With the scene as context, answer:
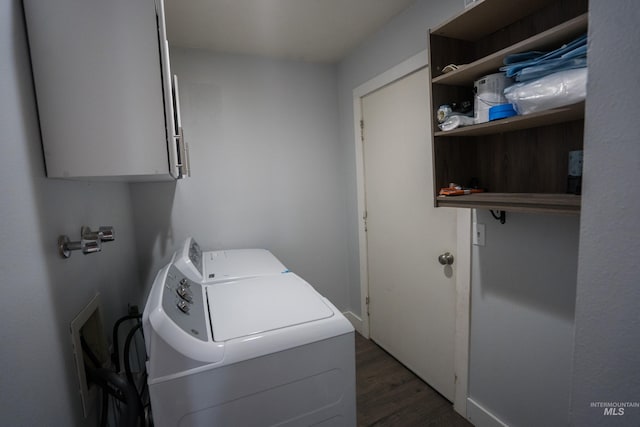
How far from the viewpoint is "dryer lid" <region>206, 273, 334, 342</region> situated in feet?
3.20

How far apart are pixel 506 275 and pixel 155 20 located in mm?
1748

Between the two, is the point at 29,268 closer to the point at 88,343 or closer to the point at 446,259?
the point at 88,343

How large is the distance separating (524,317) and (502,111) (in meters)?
0.95

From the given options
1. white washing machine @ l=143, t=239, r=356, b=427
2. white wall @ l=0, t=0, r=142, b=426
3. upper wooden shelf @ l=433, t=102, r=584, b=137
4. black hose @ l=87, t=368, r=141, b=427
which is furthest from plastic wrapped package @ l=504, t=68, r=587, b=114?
black hose @ l=87, t=368, r=141, b=427

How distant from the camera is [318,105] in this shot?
2496 mm

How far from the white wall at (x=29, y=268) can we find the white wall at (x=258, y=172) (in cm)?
119

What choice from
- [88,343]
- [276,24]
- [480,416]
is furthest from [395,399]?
[276,24]

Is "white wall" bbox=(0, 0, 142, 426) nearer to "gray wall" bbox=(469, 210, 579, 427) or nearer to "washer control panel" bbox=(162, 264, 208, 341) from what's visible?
"washer control panel" bbox=(162, 264, 208, 341)

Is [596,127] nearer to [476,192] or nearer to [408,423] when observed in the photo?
[476,192]

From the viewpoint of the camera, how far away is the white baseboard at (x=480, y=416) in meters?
1.46

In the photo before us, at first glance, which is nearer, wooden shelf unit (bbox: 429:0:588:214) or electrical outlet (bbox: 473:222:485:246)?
wooden shelf unit (bbox: 429:0:588:214)

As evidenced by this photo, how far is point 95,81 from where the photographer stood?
0.78 m

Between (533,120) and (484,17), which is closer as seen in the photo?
(533,120)

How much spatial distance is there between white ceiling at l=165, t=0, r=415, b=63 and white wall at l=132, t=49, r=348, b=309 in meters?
0.16
